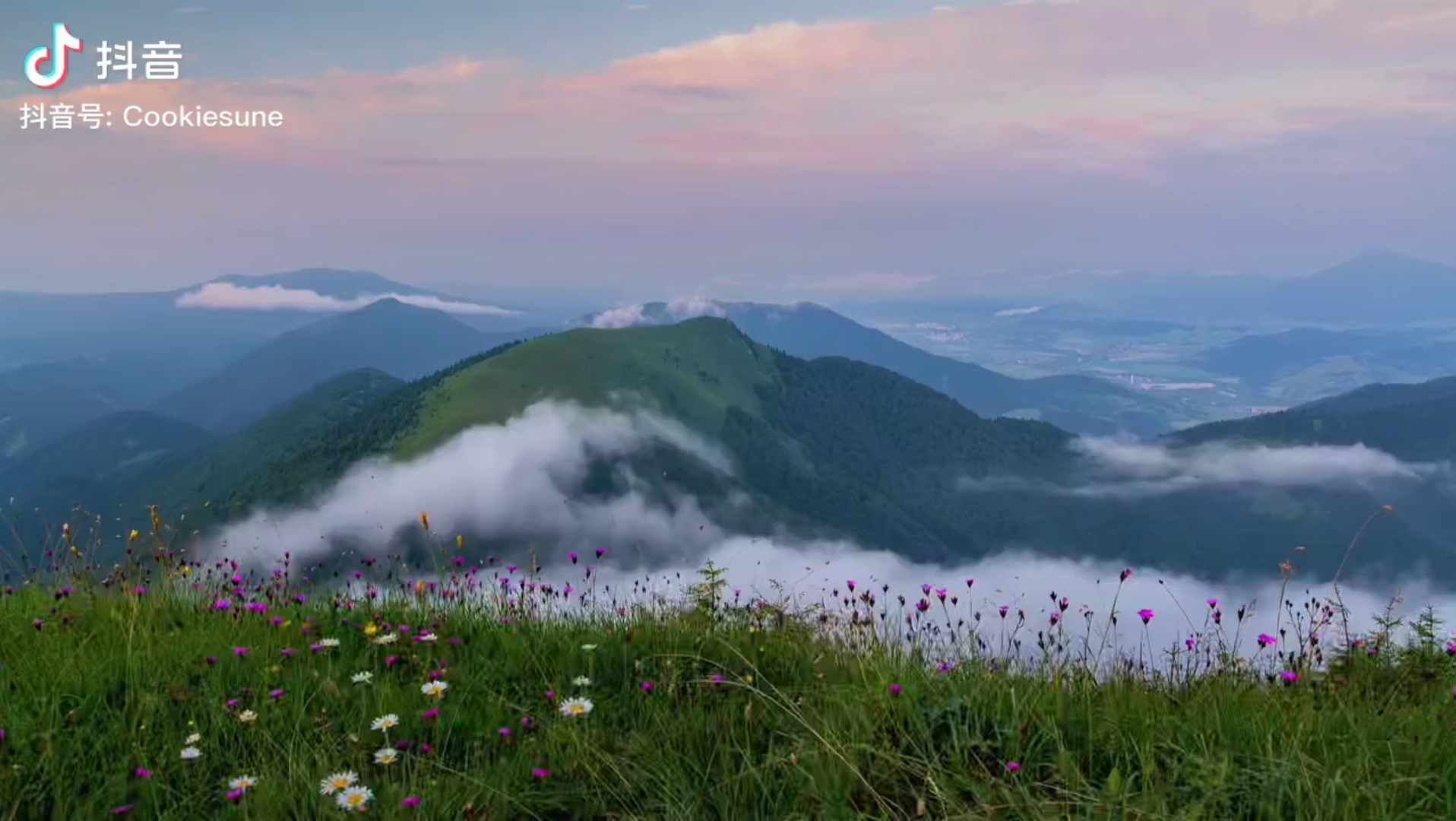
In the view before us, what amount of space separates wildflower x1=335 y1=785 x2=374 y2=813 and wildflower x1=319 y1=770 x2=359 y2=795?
37 mm

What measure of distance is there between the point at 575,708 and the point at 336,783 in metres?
1.19

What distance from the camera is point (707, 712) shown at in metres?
5.07

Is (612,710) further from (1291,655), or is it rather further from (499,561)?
(1291,655)

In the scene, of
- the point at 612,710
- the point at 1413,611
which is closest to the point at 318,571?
the point at 612,710

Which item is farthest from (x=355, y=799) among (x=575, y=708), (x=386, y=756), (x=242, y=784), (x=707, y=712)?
(x=707, y=712)

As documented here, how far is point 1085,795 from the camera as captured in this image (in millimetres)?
3873

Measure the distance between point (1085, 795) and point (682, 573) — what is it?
5517 mm

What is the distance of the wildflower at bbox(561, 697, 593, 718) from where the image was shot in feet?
15.3

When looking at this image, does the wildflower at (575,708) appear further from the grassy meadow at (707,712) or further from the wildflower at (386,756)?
the wildflower at (386,756)

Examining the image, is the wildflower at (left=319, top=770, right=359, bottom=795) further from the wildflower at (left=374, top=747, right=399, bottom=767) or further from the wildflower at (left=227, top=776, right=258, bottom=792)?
the wildflower at (left=227, top=776, right=258, bottom=792)

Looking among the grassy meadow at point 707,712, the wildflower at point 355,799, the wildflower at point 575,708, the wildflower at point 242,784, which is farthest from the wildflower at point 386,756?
the wildflower at point 575,708

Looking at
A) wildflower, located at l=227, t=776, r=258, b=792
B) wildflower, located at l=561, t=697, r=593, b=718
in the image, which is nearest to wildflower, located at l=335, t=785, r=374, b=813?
wildflower, located at l=227, t=776, r=258, b=792

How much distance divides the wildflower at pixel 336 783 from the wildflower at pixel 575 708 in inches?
41.0

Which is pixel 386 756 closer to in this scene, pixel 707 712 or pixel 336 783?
pixel 336 783
